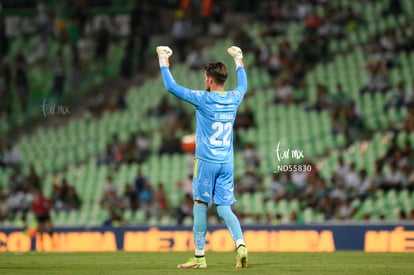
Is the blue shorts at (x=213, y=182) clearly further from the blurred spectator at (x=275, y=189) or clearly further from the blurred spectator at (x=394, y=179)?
the blurred spectator at (x=275, y=189)

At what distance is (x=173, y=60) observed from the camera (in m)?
30.5

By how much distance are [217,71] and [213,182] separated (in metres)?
1.32

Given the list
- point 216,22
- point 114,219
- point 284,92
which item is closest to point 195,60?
point 216,22

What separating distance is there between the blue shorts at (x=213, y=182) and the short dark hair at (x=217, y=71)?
991 mm

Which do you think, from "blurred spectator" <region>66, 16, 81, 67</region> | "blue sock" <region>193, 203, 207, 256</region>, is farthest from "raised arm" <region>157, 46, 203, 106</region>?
"blurred spectator" <region>66, 16, 81, 67</region>

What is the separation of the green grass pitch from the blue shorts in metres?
0.85

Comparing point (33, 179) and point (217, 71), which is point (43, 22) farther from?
point (217, 71)

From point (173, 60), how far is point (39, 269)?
18.8 m

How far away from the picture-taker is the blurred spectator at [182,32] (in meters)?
30.2

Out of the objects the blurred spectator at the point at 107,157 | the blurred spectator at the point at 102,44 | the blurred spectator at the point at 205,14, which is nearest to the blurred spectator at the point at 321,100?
the blurred spectator at the point at 107,157

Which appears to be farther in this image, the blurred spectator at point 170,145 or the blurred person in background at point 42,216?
the blurred spectator at point 170,145

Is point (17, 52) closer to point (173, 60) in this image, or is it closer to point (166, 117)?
point (173, 60)

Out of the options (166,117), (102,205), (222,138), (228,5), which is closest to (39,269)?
(222,138)

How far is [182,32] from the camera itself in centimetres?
3020
